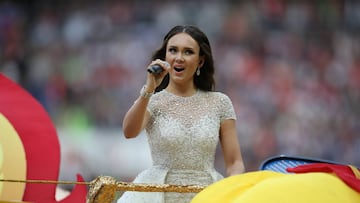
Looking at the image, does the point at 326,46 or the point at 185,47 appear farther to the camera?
the point at 326,46

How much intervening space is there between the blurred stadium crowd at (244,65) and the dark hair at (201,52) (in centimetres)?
174

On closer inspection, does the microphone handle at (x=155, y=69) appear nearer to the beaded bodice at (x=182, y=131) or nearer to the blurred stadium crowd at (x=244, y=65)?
the beaded bodice at (x=182, y=131)

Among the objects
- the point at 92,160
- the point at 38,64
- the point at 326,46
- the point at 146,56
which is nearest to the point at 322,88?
the point at 326,46

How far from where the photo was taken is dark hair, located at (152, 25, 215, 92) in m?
1.56

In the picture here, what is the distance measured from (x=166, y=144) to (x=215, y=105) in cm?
16

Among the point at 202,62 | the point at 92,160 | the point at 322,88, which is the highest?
the point at 202,62

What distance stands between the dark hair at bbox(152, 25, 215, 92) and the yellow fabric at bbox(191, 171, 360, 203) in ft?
2.41

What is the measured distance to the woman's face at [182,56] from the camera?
4.98 ft

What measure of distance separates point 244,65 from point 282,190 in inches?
106

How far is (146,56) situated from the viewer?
349 cm

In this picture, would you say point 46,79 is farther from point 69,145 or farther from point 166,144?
point 166,144

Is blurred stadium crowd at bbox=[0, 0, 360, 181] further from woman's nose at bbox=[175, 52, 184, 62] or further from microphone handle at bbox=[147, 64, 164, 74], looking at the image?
microphone handle at bbox=[147, 64, 164, 74]

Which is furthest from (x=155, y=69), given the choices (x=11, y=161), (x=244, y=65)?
(x=244, y=65)

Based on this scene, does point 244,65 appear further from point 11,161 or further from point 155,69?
point 155,69
